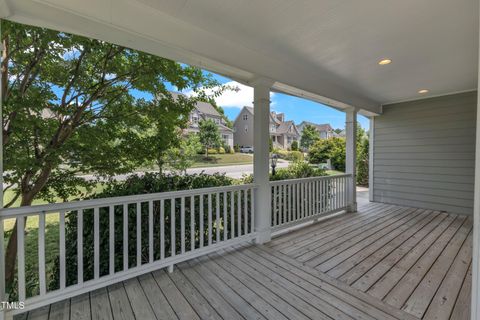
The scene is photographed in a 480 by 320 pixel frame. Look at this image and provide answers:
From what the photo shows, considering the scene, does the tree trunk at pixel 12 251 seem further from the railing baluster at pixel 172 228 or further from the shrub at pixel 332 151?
the shrub at pixel 332 151

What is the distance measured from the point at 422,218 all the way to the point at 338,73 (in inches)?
133

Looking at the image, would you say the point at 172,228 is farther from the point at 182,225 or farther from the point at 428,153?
the point at 428,153

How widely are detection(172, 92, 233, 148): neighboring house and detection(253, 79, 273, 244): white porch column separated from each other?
26.6 inches

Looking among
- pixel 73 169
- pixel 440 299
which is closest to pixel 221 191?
pixel 73 169

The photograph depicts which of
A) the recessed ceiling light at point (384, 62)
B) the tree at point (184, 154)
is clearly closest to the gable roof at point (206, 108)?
the tree at point (184, 154)

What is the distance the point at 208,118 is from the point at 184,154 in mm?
740

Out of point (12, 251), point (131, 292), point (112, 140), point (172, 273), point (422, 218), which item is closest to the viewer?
point (131, 292)

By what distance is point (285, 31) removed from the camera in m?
2.22

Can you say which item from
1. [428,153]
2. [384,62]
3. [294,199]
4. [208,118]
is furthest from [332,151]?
[208,118]

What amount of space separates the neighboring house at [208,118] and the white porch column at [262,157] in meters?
0.67

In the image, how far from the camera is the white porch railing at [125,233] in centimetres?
181

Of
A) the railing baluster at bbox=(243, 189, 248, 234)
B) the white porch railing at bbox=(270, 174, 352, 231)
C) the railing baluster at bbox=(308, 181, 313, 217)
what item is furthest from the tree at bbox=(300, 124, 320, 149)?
the railing baluster at bbox=(243, 189, 248, 234)

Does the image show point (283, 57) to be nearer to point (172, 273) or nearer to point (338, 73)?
point (338, 73)

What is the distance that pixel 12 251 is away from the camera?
102 inches
